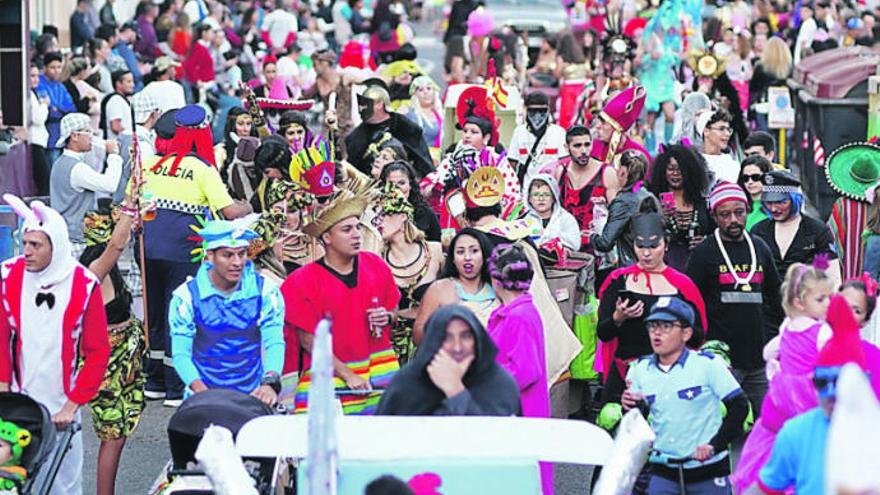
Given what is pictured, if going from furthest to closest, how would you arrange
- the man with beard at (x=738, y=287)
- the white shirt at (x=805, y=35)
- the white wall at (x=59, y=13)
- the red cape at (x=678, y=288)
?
the white shirt at (x=805, y=35) < the white wall at (x=59, y=13) < the man with beard at (x=738, y=287) < the red cape at (x=678, y=288)

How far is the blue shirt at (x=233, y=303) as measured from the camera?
8.59m

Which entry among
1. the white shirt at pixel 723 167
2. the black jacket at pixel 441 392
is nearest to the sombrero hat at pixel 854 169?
the white shirt at pixel 723 167

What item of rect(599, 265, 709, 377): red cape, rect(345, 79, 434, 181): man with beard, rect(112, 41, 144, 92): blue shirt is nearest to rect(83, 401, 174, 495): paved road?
rect(599, 265, 709, 377): red cape

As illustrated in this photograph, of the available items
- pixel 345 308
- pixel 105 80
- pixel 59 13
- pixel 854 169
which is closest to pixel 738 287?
pixel 345 308

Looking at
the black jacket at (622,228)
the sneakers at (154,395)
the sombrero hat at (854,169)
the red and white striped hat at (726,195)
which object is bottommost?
the sneakers at (154,395)

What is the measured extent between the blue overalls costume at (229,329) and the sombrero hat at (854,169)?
4978 mm

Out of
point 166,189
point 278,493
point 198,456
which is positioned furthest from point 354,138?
point 198,456

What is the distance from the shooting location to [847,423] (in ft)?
16.9

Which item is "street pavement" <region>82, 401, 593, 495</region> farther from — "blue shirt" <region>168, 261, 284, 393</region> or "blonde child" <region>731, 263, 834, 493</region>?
"blonde child" <region>731, 263, 834, 493</region>

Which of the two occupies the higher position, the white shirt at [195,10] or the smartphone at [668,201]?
the smartphone at [668,201]

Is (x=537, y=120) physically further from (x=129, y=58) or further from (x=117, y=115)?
(x=129, y=58)

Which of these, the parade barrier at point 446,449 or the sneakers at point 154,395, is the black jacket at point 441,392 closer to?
the parade barrier at point 446,449

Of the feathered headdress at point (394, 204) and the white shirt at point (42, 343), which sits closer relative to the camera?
the white shirt at point (42, 343)

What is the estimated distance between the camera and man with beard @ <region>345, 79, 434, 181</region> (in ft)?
46.1
